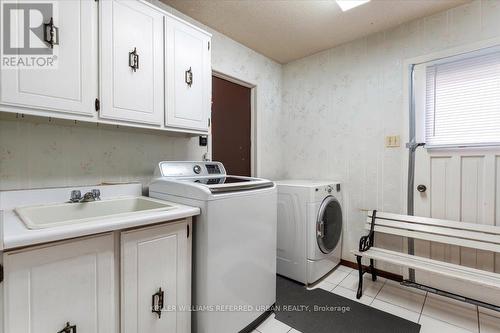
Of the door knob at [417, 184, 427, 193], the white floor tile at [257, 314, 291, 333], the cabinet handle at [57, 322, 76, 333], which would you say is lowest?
the white floor tile at [257, 314, 291, 333]

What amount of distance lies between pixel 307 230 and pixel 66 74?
2.09 m

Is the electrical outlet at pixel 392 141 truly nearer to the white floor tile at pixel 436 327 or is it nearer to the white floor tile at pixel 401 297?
the white floor tile at pixel 401 297

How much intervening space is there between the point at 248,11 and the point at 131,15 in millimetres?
Answer: 1033

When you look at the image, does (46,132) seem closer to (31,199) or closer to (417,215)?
(31,199)

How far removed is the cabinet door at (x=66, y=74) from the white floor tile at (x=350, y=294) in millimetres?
2371

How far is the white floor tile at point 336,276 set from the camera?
2.35m

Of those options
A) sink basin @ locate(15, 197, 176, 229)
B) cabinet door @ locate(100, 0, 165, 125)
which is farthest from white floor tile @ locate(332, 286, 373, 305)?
cabinet door @ locate(100, 0, 165, 125)

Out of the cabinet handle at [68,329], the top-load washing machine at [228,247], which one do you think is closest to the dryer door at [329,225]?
the top-load washing machine at [228,247]

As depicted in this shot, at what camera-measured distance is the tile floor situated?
1683 millimetres

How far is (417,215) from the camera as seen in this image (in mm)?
2191

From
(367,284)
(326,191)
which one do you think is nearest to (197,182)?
(326,191)

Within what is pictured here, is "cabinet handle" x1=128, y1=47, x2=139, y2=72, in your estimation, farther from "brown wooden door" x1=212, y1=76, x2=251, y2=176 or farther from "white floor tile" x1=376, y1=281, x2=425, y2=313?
"white floor tile" x1=376, y1=281, x2=425, y2=313

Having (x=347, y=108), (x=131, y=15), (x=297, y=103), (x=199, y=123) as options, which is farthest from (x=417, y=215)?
(x=131, y=15)

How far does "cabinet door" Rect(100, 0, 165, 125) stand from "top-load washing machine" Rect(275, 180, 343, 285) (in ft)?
4.64
